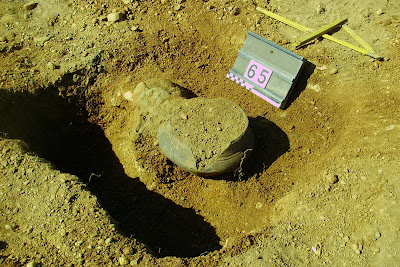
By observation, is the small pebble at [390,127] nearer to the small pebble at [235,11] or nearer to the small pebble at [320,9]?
the small pebble at [320,9]

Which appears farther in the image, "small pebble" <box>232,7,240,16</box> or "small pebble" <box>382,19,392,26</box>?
"small pebble" <box>232,7,240,16</box>

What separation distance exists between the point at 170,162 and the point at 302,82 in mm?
2007

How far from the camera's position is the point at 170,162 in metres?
4.16

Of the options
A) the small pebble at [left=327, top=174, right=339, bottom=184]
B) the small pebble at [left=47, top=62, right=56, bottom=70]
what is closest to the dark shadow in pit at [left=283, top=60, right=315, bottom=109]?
the small pebble at [left=327, top=174, right=339, bottom=184]

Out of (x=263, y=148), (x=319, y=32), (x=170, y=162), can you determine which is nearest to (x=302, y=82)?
(x=319, y=32)

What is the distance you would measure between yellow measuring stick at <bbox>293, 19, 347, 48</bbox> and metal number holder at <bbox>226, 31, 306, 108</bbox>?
39 centimetres

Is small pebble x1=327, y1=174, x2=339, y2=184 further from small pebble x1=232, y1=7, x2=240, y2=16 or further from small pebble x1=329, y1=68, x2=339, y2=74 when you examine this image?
small pebble x1=232, y1=7, x2=240, y2=16

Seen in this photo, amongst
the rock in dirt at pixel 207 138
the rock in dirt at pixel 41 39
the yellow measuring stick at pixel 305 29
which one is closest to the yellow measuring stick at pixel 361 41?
the yellow measuring stick at pixel 305 29

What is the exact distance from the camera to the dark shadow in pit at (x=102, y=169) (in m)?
3.96

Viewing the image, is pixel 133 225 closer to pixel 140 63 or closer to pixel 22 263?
pixel 22 263

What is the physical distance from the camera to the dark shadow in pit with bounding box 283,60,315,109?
457 cm

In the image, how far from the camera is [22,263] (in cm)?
295

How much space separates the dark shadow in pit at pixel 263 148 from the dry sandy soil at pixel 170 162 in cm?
2

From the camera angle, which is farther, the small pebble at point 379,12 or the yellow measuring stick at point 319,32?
the small pebble at point 379,12
